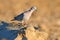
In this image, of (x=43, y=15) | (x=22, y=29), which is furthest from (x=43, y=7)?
(x=22, y=29)

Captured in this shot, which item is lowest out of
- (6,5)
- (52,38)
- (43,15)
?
(52,38)

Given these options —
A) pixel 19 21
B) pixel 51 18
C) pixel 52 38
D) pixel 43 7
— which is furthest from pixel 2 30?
pixel 43 7

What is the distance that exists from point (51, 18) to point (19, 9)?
4.35 ft

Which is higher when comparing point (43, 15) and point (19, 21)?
point (43, 15)

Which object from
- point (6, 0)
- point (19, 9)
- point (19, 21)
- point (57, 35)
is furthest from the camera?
point (6, 0)

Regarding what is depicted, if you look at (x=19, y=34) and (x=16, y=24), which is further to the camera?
(x=16, y=24)

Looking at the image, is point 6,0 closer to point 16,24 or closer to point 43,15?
point 43,15

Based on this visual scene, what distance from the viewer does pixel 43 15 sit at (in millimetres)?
10070

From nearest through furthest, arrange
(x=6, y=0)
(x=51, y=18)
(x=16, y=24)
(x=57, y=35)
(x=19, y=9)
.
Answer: (x=16, y=24), (x=57, y=35), (x=51, y=18), (x=19, y=9), (x=6, y=0)

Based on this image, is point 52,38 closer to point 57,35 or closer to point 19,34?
point 57,35

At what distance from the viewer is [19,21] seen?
6.90 meters

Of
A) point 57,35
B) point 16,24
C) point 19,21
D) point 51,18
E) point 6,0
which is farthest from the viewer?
point 6,0

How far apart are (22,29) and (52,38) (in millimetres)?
1262

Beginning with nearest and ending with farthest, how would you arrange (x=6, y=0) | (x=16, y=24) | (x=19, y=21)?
(x=16, y=24), (x=19, y=21), (x=6, y=0)
